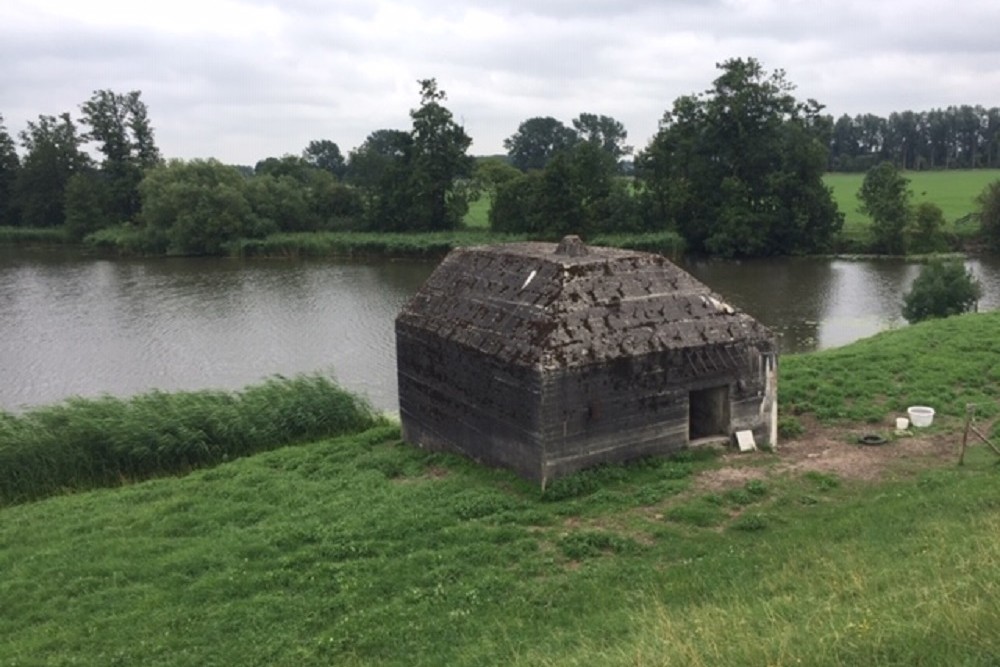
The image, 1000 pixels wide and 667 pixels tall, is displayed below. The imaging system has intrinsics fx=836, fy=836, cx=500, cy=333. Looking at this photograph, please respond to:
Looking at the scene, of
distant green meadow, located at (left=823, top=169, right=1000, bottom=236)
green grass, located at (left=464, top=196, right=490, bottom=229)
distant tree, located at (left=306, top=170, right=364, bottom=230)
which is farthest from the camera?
distant tree, located at (left=306, top=170, right=364, bottom=230)

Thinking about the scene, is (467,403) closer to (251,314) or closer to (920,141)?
(251,314)

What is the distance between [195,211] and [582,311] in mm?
57867

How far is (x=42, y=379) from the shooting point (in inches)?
1146

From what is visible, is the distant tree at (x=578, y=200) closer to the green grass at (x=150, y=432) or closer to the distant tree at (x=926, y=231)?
the distant tree at (x=926, y=231)

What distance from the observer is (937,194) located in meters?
83.4

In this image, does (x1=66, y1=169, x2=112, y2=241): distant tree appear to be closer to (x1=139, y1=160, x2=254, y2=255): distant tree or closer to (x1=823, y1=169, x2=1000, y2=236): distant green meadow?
(x1=139, y1=160, x2=254, y2=255): distant tree

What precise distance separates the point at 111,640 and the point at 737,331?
11.2 m

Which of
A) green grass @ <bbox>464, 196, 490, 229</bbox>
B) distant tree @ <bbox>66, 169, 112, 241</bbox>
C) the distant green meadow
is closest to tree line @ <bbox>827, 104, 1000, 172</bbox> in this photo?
the distant green meadow

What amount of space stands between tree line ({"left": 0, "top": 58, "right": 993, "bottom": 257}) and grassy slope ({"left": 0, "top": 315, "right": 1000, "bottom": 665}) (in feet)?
151

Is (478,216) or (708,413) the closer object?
(708,413)

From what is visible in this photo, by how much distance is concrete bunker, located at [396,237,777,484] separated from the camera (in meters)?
14.1

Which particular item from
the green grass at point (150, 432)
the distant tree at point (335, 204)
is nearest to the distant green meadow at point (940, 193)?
the distant tree at point (335, 204)

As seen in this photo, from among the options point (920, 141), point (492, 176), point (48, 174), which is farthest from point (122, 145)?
point (920, 141)

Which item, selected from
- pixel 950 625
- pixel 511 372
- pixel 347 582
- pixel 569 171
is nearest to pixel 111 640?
pixel 347 582
